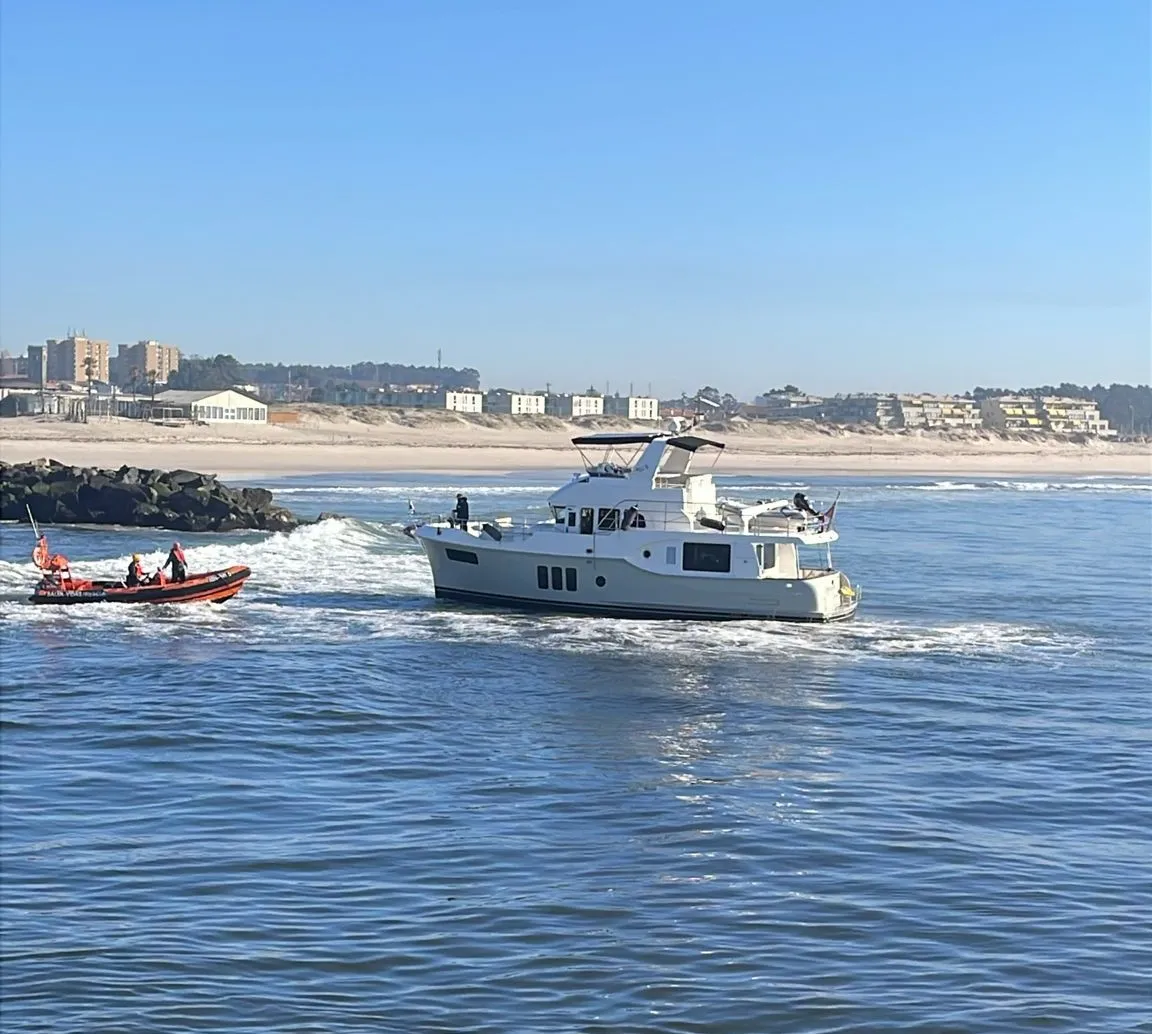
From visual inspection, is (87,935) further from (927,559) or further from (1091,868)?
(927,559)

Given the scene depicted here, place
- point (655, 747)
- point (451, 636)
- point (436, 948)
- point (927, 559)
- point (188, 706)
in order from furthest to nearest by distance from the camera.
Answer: point (927, 559) → point (451, 636) → point (188, 706) → point (655, 747) → point (436, 948)

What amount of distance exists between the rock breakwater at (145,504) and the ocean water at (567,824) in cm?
2183

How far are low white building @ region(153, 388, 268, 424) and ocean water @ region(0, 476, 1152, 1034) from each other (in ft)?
352

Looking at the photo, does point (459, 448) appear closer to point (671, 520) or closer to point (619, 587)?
point (619, 587)

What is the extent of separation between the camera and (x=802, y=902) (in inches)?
563

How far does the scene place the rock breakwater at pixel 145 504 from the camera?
181 ft

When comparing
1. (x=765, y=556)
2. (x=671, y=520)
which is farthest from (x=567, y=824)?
(x=765, y=556)

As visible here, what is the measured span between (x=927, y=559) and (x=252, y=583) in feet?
69.1

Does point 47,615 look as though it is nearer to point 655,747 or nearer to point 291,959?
point 655,747

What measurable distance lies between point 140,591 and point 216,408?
109 meters

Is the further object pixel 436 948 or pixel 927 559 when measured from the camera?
pixel 927 559

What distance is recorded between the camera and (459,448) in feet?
417

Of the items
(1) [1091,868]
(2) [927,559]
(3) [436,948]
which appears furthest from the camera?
(2) [927,559]

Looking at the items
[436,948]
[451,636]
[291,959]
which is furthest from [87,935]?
[451,636]
